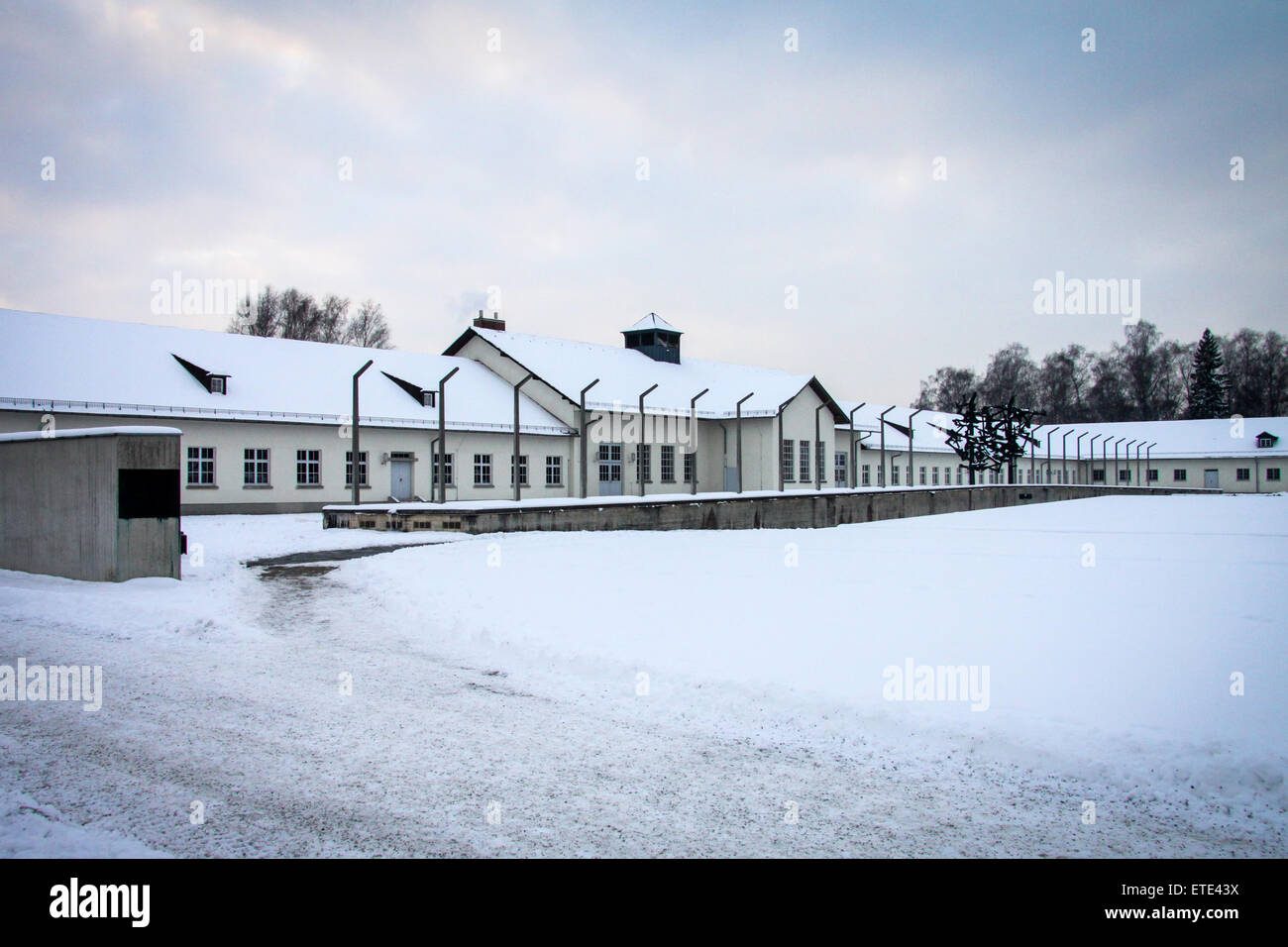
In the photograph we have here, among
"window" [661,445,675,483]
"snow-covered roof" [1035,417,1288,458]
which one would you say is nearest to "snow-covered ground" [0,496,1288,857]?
"window" [661,445,675,483]

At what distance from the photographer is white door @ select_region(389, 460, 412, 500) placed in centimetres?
3117

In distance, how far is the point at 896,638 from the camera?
8367 mm

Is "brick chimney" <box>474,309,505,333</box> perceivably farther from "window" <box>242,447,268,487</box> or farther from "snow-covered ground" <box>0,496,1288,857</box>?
"snow-covered ground" <box>0,496,1288,857</box>

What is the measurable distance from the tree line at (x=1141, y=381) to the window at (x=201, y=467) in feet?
276

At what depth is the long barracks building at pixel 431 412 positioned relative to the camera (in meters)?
26.2

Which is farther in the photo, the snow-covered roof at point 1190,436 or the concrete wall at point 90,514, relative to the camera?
the snow-covered roof at point 1190,436

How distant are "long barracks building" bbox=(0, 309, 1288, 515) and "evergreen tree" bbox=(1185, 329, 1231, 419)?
70.5 metres

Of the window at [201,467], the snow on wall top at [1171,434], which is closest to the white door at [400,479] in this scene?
the window at [201,467]

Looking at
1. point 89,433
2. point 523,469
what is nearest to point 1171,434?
point 523,469

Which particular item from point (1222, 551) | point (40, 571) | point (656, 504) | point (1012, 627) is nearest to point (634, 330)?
point (656, 504)

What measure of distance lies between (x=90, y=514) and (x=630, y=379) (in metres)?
29.0

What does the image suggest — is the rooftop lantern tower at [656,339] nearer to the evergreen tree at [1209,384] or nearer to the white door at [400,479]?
the white door at [400,479]

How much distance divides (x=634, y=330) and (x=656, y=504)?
2467 centimetres

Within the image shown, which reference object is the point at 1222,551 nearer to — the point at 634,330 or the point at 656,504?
the point at 656,504
